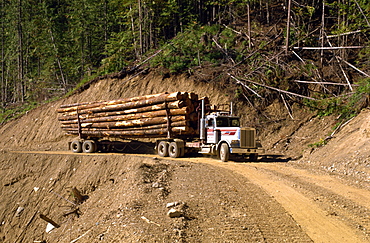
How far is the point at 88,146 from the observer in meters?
20.6

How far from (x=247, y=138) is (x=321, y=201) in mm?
7397

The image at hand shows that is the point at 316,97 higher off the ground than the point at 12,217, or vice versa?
the point at 316,97

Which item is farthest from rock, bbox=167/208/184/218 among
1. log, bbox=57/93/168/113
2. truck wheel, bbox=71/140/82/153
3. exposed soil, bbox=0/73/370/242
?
truck wheel, bbox=71/140/82/153

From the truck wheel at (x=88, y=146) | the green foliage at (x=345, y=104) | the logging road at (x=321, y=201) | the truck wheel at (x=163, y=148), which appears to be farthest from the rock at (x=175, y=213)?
the truck wheel at (x=88, y=146)

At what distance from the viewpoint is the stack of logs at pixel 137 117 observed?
16312 millimetres

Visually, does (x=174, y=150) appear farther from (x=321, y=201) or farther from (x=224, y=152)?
(x=321, y=201)

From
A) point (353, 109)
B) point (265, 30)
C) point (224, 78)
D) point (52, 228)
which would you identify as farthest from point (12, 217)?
point (265, 30)

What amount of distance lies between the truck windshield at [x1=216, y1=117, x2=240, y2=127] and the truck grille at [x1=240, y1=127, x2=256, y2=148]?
1234 millimetres

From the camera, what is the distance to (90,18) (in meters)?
37.0

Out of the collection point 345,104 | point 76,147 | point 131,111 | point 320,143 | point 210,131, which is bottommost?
point 76,147

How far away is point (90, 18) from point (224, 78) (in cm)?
2218

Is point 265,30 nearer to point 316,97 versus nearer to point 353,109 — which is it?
point 316,97

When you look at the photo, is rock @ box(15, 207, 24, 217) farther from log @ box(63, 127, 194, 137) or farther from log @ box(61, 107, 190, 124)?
log @ box(61, 107, 190, 124)

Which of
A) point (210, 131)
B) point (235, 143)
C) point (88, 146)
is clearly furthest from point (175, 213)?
point (88, 146)
